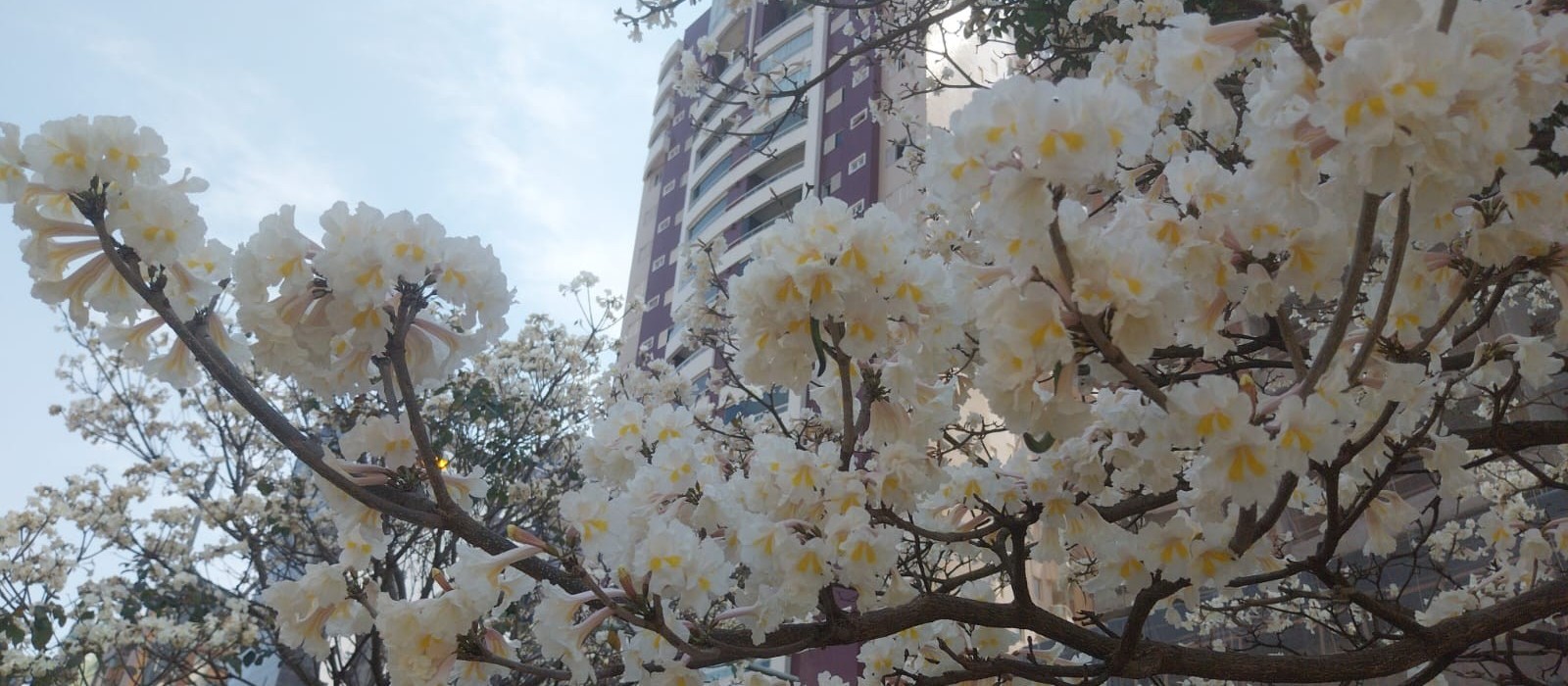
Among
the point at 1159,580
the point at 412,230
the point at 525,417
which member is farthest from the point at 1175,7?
the point at 525,417

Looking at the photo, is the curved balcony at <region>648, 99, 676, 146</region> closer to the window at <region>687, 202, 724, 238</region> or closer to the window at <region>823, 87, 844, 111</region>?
the window at <region>687, 202, 724, 238</region>

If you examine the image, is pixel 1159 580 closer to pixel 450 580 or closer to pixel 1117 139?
pixel 1117 139

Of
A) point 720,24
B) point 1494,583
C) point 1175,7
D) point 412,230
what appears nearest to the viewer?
point 412,230

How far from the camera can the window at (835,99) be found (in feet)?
79.3

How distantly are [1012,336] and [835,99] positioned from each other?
23777 mm

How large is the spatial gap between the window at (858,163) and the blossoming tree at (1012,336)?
65.8 feet

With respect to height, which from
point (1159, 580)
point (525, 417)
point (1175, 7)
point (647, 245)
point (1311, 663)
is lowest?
point (1311, 663)

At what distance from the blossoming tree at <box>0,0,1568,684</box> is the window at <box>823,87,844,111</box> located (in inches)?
886

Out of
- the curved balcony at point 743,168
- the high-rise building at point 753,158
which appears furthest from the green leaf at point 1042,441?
the curved balcony at point 743,168

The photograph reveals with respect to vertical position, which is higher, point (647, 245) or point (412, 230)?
point (647, 245)

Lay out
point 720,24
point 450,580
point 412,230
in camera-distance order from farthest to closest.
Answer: point 720,24
point 450,580
point 412,230

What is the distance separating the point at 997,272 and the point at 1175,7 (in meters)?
2.64

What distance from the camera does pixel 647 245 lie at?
31891mm

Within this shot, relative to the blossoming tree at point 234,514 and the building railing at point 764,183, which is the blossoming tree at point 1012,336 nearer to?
the blossoming tree at point 234,514
